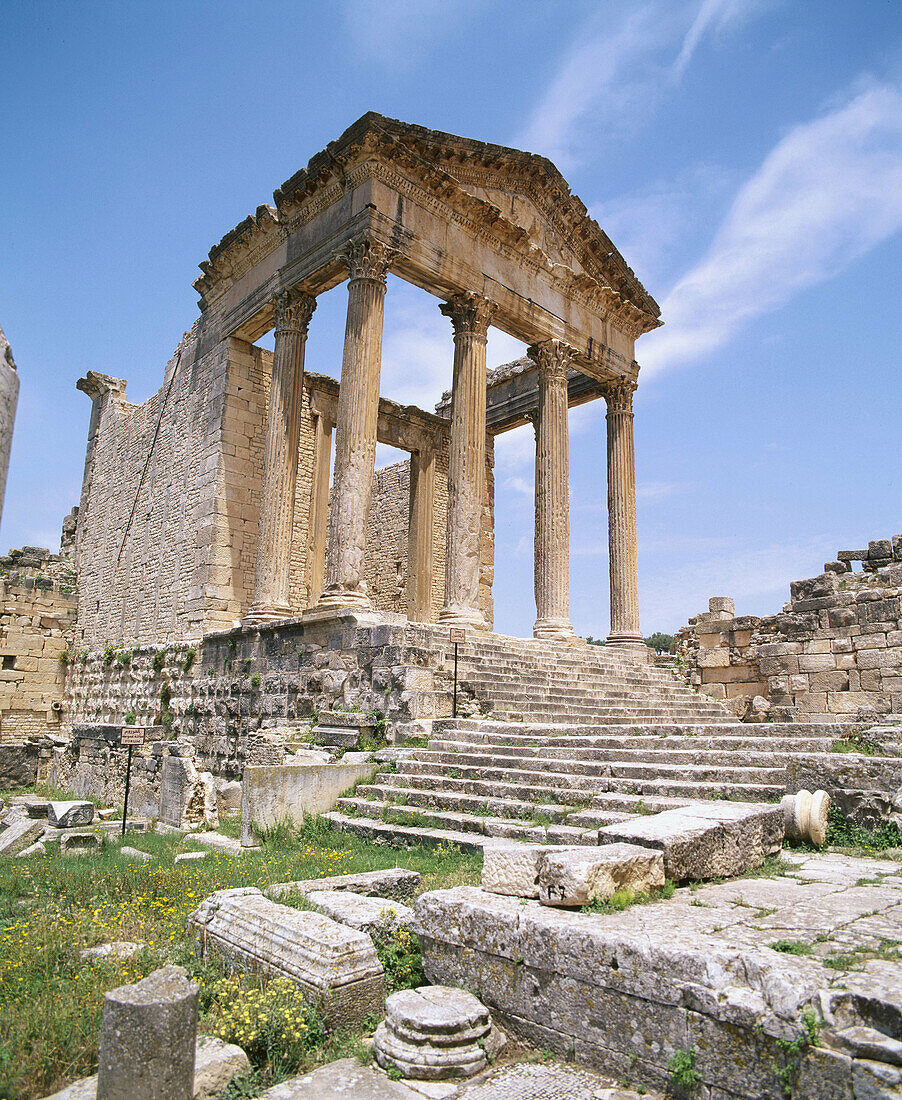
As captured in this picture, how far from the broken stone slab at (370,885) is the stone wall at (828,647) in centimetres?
745

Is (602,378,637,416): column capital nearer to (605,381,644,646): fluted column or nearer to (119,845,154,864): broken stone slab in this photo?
A: (605,381,644,646): fluted column

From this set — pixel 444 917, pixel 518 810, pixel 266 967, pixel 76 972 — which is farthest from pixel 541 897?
pixel 518 810

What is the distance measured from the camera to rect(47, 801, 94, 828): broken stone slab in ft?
34.3

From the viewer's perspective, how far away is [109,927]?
4.99 meters

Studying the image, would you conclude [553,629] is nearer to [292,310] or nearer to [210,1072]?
[292,310]

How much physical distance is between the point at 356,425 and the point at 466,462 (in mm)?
2546

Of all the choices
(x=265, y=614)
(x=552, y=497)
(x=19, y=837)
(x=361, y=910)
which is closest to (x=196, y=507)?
(x=265, y=614)

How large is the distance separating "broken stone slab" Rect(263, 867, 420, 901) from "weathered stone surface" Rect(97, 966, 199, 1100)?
2233mm

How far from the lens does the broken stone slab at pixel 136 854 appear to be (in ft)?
25.3

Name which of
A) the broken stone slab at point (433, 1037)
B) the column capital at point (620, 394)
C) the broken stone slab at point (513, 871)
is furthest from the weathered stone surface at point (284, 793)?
the column capital at point (620, 394)

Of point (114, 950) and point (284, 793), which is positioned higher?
point (284, 793)

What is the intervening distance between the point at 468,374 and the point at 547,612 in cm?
515

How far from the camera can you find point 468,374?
15.7 m

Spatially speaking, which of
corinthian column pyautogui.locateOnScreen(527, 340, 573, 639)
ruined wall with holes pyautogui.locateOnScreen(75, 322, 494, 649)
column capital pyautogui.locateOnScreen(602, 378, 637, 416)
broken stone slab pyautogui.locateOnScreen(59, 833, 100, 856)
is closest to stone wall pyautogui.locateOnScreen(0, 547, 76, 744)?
ruined wall with holes pyautogui.locateOnScreen(75, 322, 494, 649)
